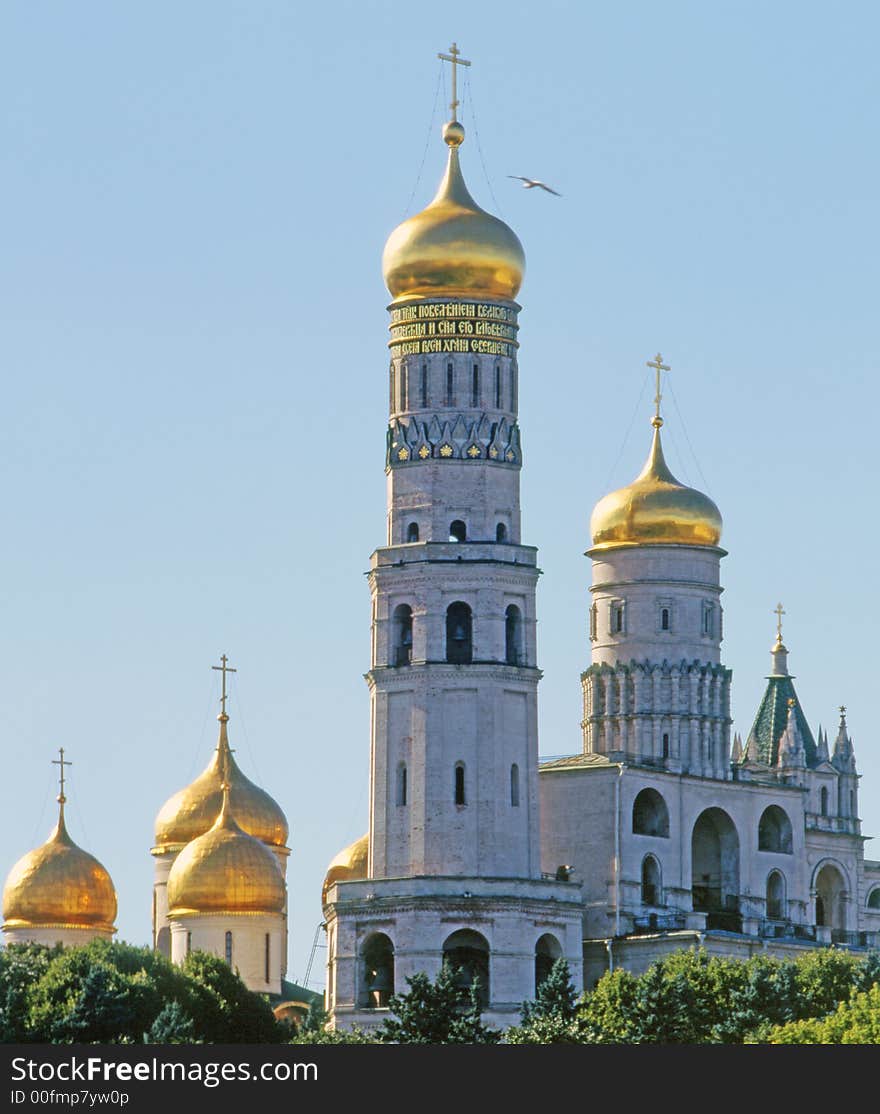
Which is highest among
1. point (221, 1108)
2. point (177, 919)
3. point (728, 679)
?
point (728, 679)

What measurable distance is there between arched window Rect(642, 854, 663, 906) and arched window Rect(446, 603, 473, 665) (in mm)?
8746

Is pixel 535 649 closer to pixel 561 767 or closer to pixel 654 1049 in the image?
pixel 561 767

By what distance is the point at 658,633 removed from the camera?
9956 cm

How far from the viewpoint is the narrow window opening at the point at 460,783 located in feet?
294

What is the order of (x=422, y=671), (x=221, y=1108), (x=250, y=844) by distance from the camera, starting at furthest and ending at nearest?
1. (x=250, y=844)
2. (x=422, y=671)
3. (x=221, y=1108)

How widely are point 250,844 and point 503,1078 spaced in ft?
157

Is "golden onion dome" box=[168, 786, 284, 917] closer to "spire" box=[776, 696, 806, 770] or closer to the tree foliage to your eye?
the tree foliage

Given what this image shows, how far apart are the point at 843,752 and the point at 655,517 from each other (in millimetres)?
10027

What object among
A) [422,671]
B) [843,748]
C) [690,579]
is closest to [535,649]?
[422,671]

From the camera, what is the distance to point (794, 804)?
3981 inches

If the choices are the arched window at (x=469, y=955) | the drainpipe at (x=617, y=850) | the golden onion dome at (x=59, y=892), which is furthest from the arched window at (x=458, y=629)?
the golden onion dome at (x=59, y=892)

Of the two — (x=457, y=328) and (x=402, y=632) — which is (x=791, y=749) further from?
(x=457, y=328)

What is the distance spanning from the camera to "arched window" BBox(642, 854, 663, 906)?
9594 cm

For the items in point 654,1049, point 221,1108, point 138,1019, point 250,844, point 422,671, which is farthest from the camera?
point 250,844
